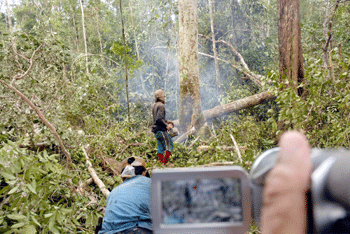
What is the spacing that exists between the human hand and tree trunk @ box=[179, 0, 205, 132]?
7.29m

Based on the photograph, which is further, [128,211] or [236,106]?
[236,106]

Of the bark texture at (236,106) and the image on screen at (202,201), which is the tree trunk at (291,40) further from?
the image on screen at (202,201)

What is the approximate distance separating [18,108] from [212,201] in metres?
4.02

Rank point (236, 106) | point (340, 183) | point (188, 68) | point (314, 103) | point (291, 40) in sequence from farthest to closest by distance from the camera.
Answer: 1. point (236, 106)
2. point (188, 68)
3. point (291, 40)
4. point (314, 103)
5. point (340, 183)

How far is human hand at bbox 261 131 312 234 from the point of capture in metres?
0.64

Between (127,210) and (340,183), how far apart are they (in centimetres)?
Result: 260

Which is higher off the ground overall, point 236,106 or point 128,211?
point 236,106

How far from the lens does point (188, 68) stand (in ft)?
26.5

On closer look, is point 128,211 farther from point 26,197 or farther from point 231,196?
point 231,196

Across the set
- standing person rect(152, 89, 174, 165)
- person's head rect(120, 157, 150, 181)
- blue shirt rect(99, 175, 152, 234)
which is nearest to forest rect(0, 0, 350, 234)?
standing person rect(152, 89, 174, 165)

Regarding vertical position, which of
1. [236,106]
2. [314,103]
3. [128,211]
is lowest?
[128,211]

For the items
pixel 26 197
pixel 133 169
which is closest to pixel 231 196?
pixel 26 197

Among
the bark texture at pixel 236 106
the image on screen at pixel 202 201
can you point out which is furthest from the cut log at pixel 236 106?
the image on screen at pixel 202 201

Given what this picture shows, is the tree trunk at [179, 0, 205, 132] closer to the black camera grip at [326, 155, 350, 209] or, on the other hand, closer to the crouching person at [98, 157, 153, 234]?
the crouching person at [98, 157, 153, 234]
